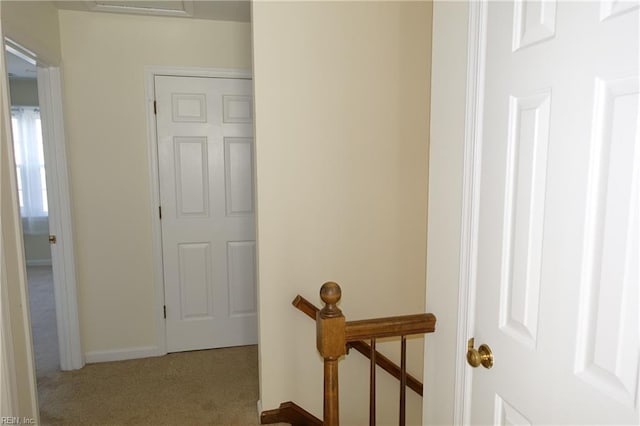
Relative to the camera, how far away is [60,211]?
2.69 metres

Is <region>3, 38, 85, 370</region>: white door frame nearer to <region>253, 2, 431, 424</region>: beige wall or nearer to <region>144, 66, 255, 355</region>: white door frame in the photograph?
<region>144, 66, 255, 355</region>: white door frame

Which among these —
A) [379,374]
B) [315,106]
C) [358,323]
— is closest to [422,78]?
[315,106]

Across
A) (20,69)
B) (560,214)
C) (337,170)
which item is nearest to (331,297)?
(560,214)

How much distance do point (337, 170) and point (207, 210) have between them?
1318 mm

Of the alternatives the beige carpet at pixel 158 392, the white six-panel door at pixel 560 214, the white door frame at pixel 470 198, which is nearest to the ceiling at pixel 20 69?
the beige carpet at pixel 158 392

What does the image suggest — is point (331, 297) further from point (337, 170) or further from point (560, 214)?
point (337, 170)

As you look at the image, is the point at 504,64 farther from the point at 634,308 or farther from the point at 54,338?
the point at 54,338

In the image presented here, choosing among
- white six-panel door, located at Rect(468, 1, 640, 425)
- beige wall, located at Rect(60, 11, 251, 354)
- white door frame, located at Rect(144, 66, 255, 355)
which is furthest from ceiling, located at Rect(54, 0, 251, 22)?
white six-panel door, located at Rect(468, 1, 640, 425)

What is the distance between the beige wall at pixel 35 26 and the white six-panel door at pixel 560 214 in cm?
223

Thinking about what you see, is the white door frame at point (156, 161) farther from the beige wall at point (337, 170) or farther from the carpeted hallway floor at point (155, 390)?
the beige wall at point (337, 170)

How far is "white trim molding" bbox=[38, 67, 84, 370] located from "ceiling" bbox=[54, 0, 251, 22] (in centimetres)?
45

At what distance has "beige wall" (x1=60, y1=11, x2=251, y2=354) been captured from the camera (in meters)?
2.76

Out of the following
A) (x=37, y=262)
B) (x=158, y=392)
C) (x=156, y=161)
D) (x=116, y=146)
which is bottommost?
(x=158, y=392)

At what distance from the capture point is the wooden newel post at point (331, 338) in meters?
1.27
